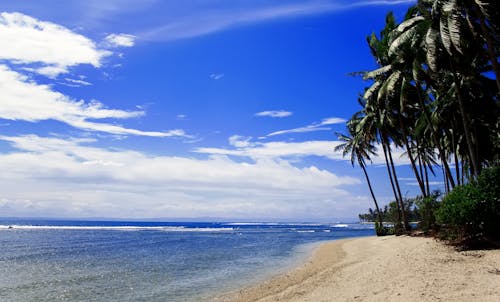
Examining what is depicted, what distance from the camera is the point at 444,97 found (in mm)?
25969

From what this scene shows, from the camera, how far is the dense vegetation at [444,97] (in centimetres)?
1579

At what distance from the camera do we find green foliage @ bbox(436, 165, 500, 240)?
15.7 meters

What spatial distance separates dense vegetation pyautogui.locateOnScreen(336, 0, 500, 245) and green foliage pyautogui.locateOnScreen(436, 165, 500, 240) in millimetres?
36

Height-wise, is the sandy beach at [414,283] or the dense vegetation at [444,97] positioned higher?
the dense vegetation at [444,97]

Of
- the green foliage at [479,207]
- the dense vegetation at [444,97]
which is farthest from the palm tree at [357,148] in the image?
the green foliage at [479,207]

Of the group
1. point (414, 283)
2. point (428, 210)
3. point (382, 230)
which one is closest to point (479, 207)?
point (414, 283)

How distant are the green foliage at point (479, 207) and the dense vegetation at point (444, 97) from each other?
4 centimetres

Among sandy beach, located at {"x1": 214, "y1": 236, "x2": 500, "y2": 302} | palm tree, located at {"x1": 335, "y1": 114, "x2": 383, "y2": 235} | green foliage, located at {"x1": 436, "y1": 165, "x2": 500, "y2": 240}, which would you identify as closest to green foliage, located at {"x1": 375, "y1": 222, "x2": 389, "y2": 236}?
palm tree, located at {"x1": 335, "y1": 114, "x2": 383, "y2": 235}

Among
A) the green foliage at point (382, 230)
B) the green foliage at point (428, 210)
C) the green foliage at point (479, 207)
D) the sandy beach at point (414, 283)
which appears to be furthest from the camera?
the green foliage at point (382, 230)

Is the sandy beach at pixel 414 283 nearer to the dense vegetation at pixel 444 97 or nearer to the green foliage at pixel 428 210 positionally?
the dense vegetation at pixel 444 97

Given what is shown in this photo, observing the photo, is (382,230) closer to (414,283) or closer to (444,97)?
(444,97)

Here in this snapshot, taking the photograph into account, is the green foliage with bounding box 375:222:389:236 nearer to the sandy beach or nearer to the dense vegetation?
the dense vegetation

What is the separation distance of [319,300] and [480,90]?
1843cm

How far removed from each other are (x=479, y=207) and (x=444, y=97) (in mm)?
12168
